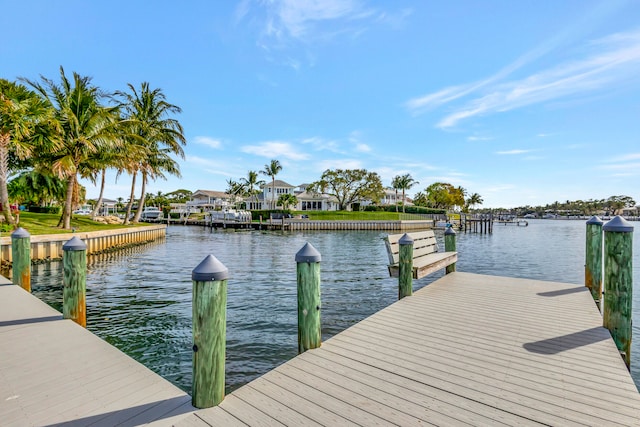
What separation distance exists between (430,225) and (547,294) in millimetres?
58151

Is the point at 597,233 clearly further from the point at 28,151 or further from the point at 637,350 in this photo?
the point at 28,151

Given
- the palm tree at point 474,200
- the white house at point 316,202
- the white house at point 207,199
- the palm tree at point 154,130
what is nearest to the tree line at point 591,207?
the palm tree at point 474,200

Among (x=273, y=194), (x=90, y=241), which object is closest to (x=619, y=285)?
(x=90, y=241)

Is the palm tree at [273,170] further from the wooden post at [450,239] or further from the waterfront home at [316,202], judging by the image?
the wooden post at [450,239]

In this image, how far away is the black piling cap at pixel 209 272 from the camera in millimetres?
2910

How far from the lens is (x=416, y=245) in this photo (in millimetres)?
7508

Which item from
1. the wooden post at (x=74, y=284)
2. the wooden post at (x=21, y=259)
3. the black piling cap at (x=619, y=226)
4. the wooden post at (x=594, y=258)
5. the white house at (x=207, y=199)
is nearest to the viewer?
the black piling cap at (x=619, y=226)

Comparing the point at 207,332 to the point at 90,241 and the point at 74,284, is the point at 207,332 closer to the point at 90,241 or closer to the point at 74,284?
the point at 74,284

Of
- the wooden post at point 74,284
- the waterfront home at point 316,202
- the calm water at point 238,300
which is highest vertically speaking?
the waterfront home at point 316,202

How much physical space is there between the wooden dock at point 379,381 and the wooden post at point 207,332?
146mm

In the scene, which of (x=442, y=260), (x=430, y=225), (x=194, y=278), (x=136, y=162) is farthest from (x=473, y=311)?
(x=430, y=225)

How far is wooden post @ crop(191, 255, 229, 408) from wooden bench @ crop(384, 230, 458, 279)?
13.9 feet

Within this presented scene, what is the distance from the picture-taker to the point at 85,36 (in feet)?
45.7

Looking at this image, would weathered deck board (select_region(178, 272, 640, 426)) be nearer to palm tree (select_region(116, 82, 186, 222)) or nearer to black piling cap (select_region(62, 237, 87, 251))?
black piling cap (select_region(62, 237, 87, 251))
